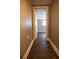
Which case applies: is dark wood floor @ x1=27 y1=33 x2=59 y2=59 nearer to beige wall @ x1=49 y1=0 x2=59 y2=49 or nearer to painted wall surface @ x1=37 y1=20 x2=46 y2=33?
beige wall @ x1=49 y1=0 x2=59 y2=49

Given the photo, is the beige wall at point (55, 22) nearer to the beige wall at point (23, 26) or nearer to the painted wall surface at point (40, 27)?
the beige wall at point (23, 26)

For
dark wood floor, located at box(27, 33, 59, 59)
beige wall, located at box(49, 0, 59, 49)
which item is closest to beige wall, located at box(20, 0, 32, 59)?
dark wood floor, located at box(27, 33, 59, 59)

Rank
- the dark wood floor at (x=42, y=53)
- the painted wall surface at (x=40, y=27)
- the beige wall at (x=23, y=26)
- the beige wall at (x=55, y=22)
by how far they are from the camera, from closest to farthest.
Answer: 1. the beige wall at (x=23, y=26)
2. the dark wood floor at (x=42, y=53)
3. the beige wall at (x=55, y=22)
4. the painted wall surface at (x=40, y=27)

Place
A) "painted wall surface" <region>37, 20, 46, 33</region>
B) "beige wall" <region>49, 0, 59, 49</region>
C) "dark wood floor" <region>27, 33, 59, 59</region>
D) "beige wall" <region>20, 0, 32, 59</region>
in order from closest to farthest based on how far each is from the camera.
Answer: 1. "beige wall" <region>20, 0, 32, 59</region>
2. "dark wood floor" <region>27, 33, 59, 59</region>
3. "beige wall" <region>49, 0, 59, 49</region>
4. "painted wall surface" <region>37, 20, 46, 33</region>

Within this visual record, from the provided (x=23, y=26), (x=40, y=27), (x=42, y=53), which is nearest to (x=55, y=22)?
(x=42, y=53)

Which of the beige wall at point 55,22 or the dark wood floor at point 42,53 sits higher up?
the beige wall at point 55,22

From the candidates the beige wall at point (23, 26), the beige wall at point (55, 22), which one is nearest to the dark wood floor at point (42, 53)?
the beige wall at point (55, 22)

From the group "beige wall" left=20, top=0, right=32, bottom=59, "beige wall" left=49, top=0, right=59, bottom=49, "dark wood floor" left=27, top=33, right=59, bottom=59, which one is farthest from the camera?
"beige wall" left=49, top=0, right=59, bottom=49

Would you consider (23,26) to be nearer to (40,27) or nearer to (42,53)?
(42,53)

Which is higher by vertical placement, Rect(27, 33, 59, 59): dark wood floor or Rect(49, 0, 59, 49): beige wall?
Rect(49, 0, 59, 49): beige wall
